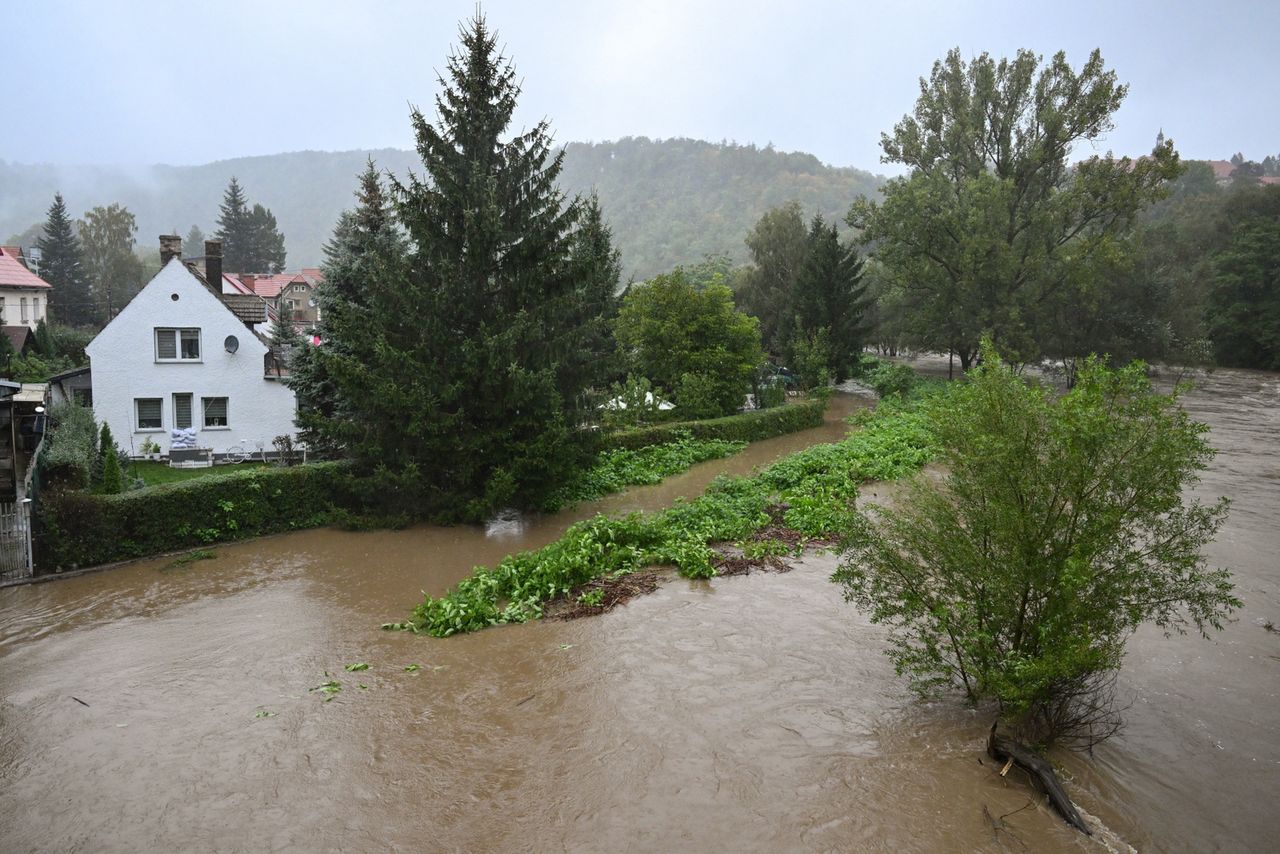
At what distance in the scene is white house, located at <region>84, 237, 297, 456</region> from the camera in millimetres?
26375

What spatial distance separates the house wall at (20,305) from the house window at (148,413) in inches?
1013

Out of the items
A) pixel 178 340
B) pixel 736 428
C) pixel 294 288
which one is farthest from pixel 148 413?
pixel 294 288

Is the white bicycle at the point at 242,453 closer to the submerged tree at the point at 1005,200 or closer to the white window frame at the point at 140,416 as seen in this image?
the white window frame at the point at 140,416

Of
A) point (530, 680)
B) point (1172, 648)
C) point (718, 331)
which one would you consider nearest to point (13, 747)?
point (530, 680)

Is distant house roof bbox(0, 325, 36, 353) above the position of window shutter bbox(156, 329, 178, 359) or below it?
above

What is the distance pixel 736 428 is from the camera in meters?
29.8

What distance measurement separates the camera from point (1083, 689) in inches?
346

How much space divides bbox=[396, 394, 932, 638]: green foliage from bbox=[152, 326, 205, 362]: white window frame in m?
17.9

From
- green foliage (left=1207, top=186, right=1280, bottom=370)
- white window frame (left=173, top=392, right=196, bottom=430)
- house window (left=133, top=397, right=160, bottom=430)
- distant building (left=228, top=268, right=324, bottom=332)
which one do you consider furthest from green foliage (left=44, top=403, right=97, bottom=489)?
green foliage (left=1207, top=186, right=1280, bottom=370)

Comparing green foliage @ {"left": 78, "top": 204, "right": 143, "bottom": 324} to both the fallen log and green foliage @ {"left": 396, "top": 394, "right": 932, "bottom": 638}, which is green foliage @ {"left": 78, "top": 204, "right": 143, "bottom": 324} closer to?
green foliage @ {"left": 396, "top": 394, "right": 932, "bottom": 638}

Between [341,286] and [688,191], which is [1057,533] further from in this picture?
[688,191]

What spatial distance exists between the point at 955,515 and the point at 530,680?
5.97 metres

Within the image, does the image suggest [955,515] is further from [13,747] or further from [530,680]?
[13,747]

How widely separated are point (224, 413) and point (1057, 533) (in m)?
27.6
